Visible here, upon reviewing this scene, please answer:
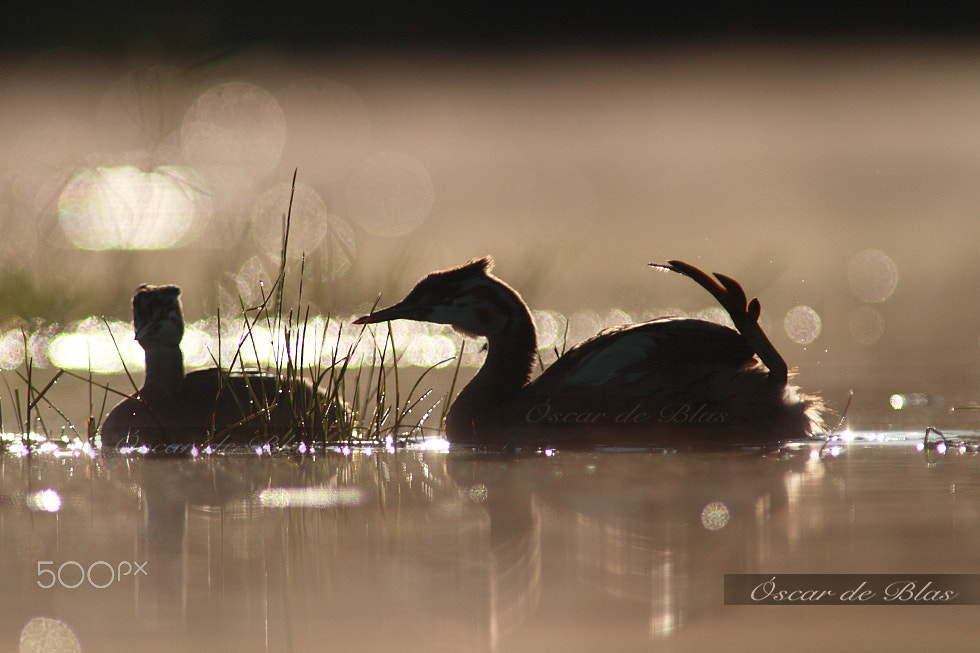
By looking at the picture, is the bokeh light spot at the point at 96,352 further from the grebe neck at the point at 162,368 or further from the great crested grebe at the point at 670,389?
the great crested grebe at the point at 670,389

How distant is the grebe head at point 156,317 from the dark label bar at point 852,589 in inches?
144

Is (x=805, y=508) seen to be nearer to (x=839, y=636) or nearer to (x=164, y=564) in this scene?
(x=839, y=636)

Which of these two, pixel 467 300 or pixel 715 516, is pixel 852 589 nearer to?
pixel 715 516

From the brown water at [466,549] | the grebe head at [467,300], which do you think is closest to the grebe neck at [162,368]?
the brown water at [466,549]

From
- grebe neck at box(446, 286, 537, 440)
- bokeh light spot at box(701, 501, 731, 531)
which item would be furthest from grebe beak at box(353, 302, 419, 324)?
bokeh light spot at box(701, 501, 731, 531)

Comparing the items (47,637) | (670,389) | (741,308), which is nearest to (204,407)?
(670,389)

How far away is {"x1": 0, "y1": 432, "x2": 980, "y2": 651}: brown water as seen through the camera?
206 centimetres

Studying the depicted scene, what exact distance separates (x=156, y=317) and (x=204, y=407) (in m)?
0.60

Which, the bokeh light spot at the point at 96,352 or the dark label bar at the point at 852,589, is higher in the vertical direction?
the bokeh light spot at the point at 96,352

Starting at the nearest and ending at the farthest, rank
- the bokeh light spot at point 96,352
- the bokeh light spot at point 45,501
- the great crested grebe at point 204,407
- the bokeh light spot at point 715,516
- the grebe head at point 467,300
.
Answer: the bokeh light spot at point 715,516
the bokeh light spot at point 45,501
the great crested grebe at point 204,407
the grebe head at point 467,300
the bokeh light spot at point 96,352

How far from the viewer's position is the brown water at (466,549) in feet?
6.77

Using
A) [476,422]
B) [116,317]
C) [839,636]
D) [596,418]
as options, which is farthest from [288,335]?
[116,317]

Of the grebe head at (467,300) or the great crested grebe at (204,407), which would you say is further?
the grebe head at (467,300)

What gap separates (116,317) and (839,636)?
8.31m
